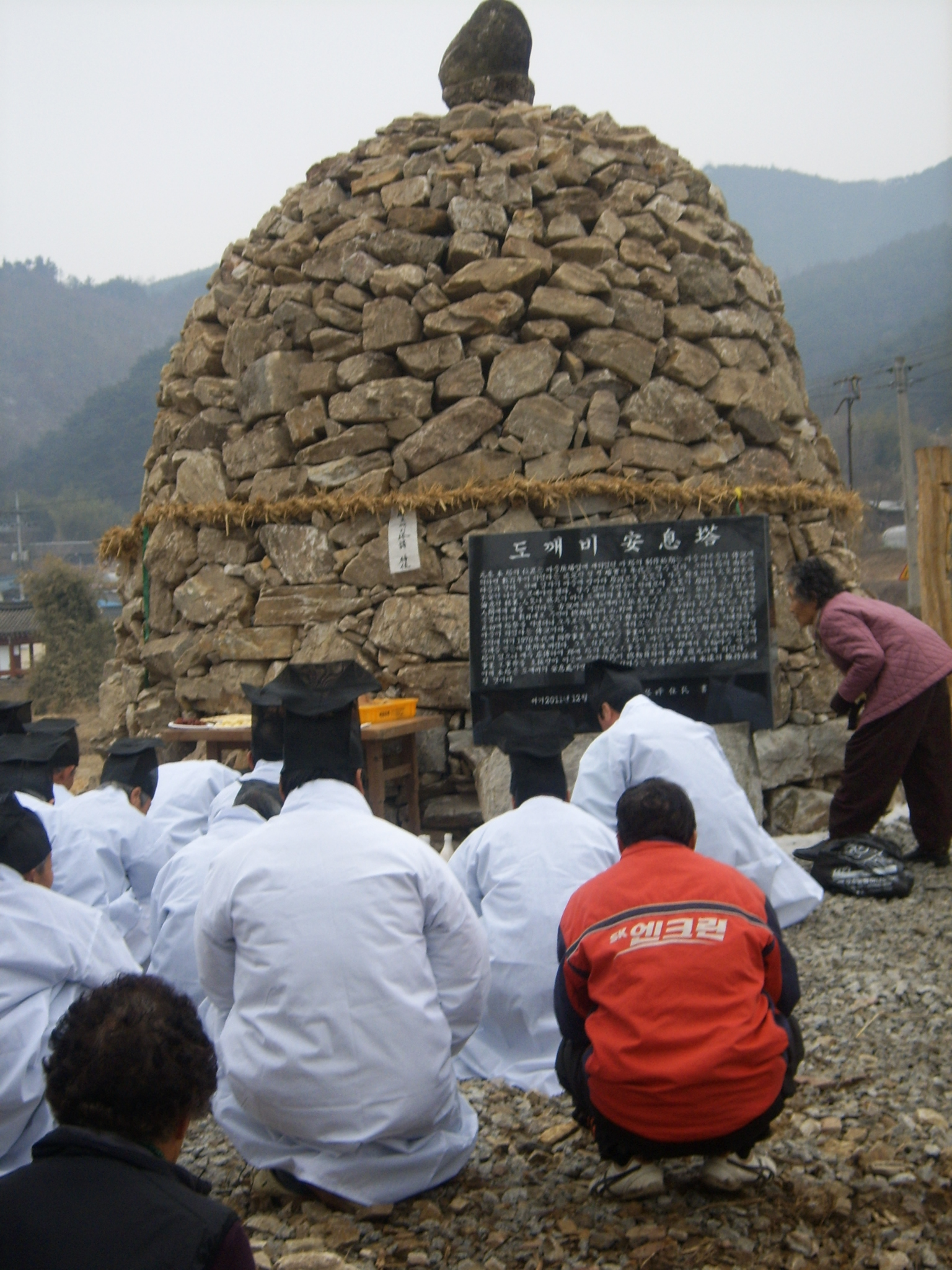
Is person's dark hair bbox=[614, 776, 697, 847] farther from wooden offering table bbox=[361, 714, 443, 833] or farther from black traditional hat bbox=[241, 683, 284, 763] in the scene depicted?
wooden offering table bbox=[361, 714, 443, 833]

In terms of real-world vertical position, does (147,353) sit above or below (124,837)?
above

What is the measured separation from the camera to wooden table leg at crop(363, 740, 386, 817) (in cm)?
596

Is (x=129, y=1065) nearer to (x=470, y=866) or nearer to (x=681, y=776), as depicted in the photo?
(x=470, y=866)

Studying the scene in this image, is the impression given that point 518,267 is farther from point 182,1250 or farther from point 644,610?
point 182,1250

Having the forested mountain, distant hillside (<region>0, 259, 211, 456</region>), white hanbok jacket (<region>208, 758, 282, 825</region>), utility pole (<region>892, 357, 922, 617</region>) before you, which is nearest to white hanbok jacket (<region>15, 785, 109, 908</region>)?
white hanbok jacket (<region>208, 758, 282, 825</region>)

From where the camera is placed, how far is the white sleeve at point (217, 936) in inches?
110

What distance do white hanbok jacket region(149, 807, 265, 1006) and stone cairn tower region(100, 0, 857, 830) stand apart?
9.34 ft

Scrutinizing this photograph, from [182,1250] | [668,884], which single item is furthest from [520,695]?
[182,1250]

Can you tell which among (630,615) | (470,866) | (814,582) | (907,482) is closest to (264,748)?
(470,866)

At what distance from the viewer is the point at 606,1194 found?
270cm

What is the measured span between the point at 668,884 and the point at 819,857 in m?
2.79

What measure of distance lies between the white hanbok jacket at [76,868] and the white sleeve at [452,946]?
7.18ft

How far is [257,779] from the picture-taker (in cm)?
414

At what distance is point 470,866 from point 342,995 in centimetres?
115
